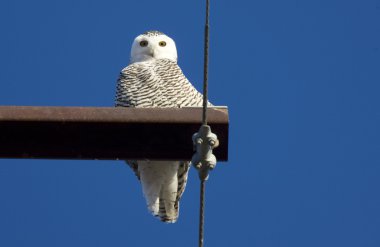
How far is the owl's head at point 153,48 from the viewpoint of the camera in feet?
32.1

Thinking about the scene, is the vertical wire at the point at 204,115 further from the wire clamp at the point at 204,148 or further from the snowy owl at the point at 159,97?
the snowy owl at the point at 159,97

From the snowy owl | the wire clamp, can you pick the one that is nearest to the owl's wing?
the snowy owl

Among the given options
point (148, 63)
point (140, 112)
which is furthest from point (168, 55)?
point (140, 112)

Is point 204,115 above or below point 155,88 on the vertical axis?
below

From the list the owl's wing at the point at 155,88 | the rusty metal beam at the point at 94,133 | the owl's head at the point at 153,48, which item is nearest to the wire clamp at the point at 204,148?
the rusty metal beam at the point at 94,133

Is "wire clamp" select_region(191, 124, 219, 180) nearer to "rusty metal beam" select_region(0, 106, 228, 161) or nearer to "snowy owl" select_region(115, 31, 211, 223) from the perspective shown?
"rusty metal beam" select_region(0, 106, 228, 161)

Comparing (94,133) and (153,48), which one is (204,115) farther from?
(153,48)

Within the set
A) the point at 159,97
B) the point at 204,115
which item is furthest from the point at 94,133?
the point at 159,97

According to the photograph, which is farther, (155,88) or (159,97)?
(155,88)

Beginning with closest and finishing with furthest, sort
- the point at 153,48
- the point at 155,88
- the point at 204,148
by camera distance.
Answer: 1. the point at 204,148
2. the point at 155,88
3. the point at 153,48

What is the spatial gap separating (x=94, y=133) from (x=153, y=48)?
615 cm

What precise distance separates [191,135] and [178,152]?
10 cm

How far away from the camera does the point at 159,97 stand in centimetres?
777

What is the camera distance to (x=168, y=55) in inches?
384
